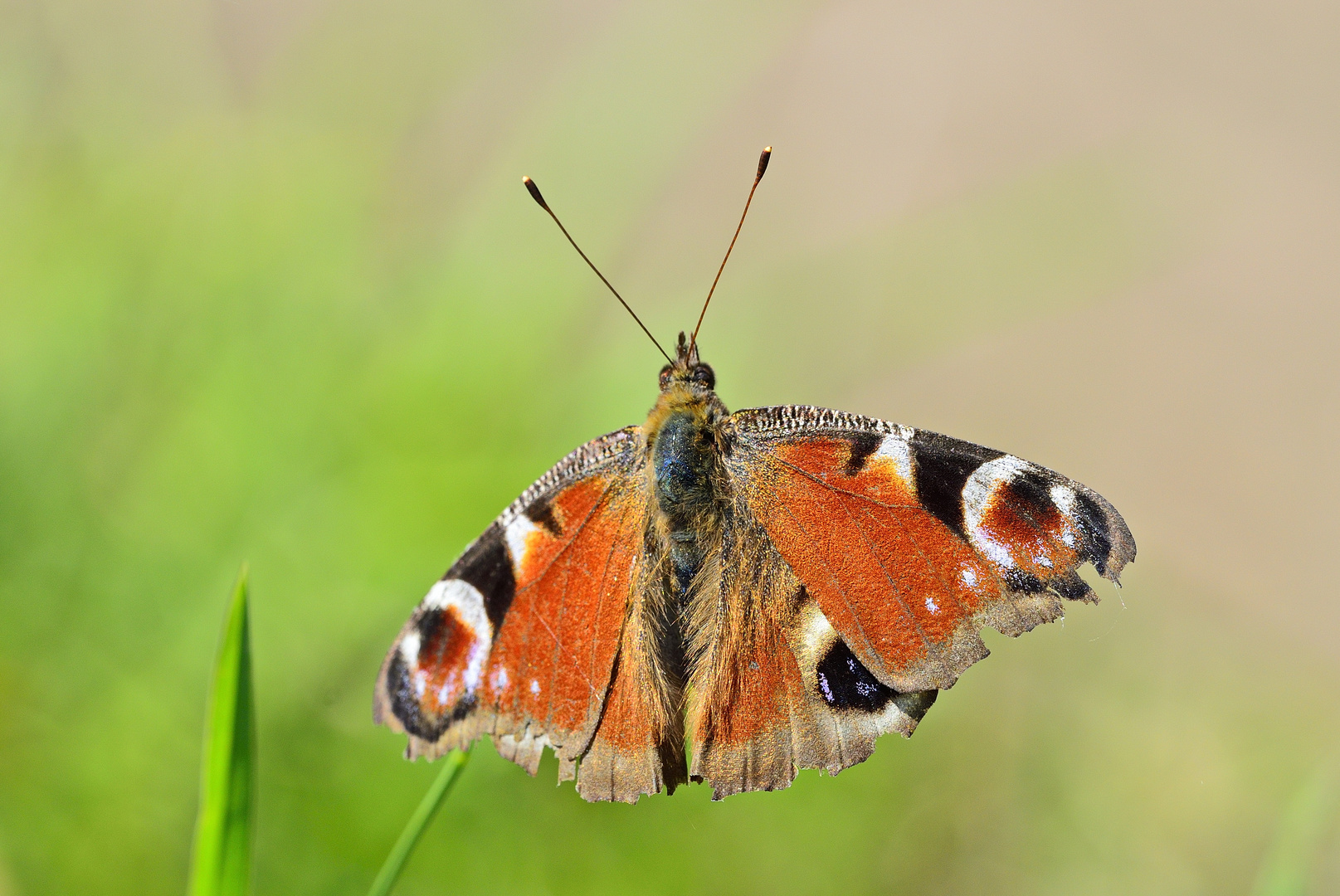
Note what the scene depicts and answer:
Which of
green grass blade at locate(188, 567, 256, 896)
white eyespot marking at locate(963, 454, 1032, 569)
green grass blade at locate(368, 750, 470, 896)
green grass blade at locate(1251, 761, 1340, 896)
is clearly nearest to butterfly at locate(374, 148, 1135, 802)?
white eyespot marking at locate(963, 454, 1032, 569)

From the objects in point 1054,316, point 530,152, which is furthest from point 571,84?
point 1054,316

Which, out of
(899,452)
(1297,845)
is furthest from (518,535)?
(1297,845)

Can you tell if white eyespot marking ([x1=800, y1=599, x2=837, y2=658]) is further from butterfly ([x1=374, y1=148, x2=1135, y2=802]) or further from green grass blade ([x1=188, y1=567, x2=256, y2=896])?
green grass blade ([x1=188, y1=567, x2=256, y2=896])

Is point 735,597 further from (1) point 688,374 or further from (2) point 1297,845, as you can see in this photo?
(2) point 1297,845

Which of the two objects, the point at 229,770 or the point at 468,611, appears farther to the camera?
the point at 468,611

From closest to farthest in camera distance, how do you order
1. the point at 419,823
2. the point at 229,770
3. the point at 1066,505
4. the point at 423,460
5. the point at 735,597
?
the point at 229,770 < the point at 419,823 < the point at 1066,505 < the point at 735,597 < the point at 423,460

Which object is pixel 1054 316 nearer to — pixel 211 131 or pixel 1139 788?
pixel 1139 788
